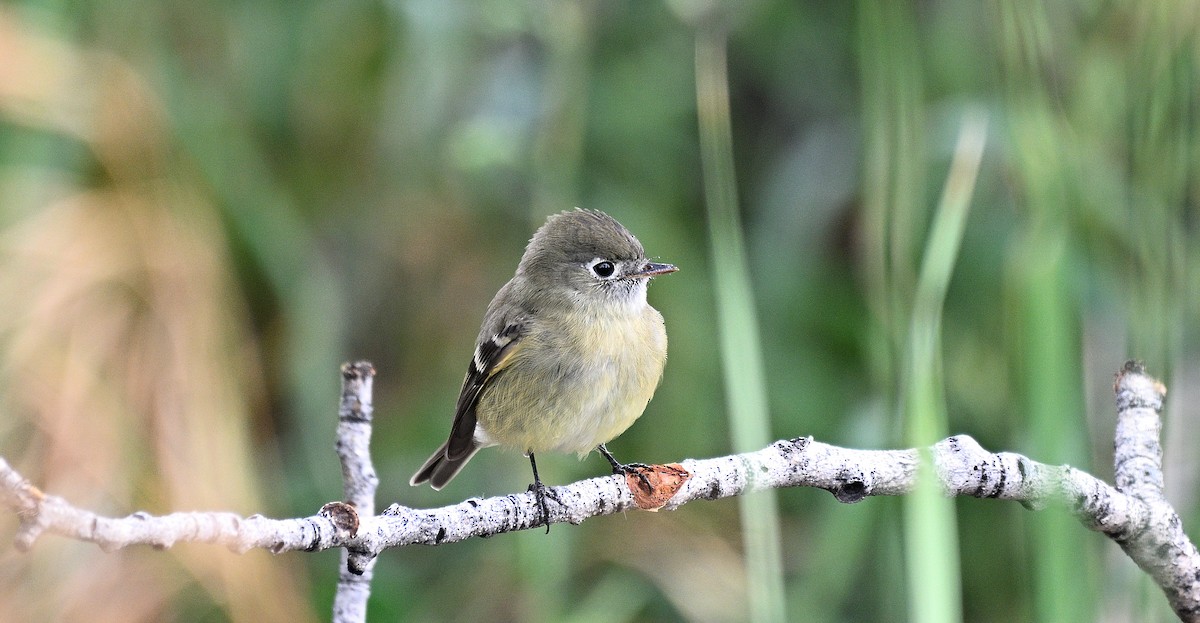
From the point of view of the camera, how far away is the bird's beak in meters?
3.09

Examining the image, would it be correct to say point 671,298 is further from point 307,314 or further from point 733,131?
point 307,314

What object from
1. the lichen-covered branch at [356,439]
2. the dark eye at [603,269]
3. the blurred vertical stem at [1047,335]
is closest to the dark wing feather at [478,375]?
the dark eye at [603,269]

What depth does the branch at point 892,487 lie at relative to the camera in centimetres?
170

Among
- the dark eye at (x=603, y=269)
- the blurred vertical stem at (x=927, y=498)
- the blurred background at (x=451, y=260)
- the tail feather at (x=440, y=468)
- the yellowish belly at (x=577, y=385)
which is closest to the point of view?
the blurred vertical stem at (x=927, y=498)

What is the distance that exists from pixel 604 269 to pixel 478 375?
1.54 ft

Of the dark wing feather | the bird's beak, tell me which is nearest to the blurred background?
the dark wing feather

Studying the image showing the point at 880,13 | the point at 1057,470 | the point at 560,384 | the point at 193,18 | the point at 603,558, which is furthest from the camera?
the point at 193,18

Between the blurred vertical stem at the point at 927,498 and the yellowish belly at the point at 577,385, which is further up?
the yellowish belly at the point at 577,385

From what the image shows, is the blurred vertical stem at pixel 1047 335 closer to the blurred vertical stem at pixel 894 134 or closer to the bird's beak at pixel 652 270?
the blurred vertical stem at pixel 894 134

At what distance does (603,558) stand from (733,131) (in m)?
1.99

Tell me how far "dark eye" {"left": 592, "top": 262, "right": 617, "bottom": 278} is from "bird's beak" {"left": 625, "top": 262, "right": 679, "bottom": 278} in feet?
0.23

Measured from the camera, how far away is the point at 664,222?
4.59 meters

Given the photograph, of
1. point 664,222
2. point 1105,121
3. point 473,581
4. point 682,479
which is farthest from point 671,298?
Answer: point 682,479

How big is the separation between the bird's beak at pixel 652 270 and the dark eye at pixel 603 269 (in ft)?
0.23
